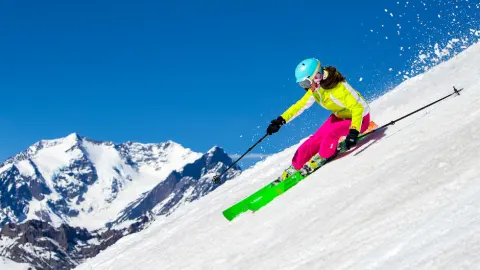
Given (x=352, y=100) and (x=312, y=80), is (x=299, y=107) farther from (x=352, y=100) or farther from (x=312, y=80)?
(x=352, y=100)

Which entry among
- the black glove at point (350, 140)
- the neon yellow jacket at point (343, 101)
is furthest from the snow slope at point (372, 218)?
the neon yellow jacket at point (343, 101)

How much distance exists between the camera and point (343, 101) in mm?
10945

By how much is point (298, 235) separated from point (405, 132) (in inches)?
182

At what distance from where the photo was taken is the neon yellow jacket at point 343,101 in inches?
417

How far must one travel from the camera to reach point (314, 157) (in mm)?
10945

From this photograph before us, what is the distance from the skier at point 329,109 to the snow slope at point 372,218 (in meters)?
0.45

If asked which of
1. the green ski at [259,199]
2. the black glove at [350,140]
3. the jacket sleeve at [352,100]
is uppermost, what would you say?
the jacket sleeve at [352,100]

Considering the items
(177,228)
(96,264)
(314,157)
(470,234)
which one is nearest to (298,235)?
(470,234)

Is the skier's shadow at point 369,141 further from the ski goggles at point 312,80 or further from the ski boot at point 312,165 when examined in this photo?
the ski goggles at point 312,80

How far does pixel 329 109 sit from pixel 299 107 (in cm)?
76

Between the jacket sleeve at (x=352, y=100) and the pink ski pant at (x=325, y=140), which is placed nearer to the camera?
the jacket sleeve at (x=352, y=100)

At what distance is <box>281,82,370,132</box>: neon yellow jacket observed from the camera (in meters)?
10.6

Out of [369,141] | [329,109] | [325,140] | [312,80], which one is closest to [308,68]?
[312,80]

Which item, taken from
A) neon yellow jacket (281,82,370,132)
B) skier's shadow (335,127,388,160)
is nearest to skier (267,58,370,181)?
neon yellow jacket (281,82,370,132)
